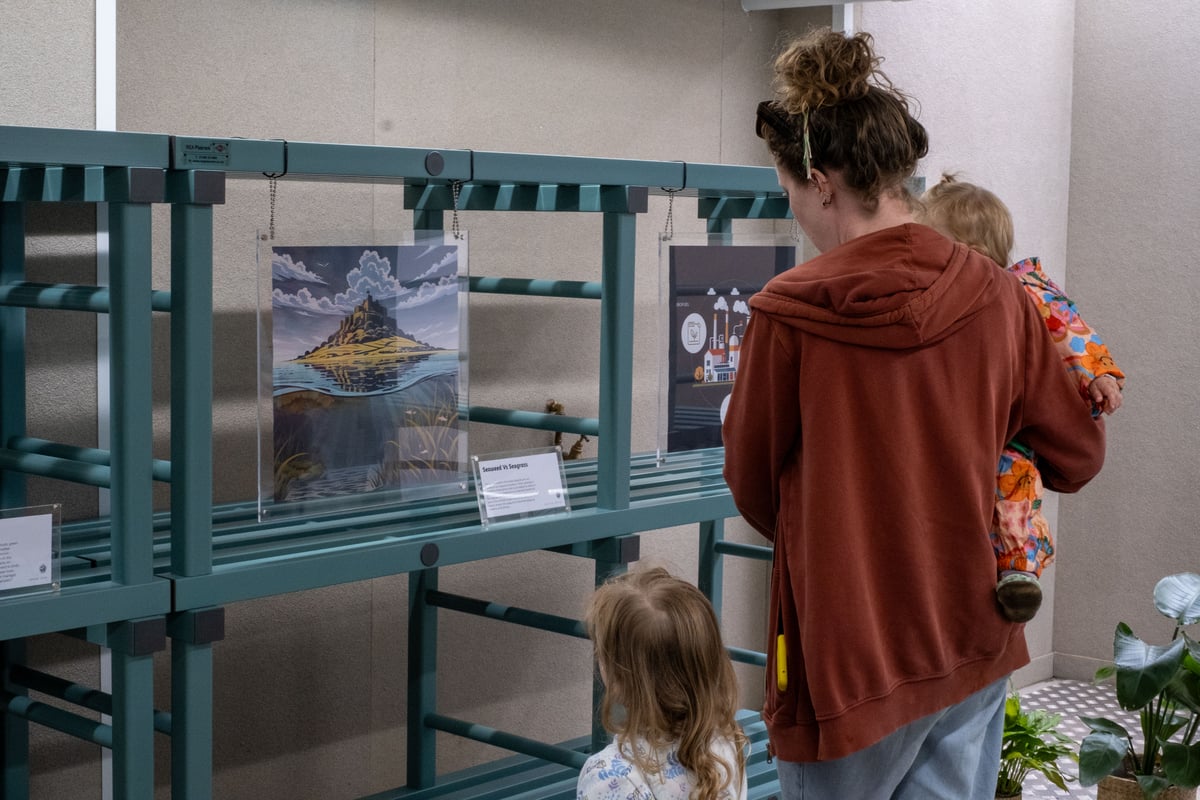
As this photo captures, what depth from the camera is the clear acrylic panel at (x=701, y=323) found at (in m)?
2.95

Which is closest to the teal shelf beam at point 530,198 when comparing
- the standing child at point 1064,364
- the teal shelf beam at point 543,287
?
the teal shelf beam at point 543,287

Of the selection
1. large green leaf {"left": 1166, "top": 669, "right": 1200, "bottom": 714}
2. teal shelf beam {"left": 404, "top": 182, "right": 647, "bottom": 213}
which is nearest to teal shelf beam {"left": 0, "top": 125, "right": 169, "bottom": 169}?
teal shelf beam {"left": 404, "top": 182, "right": 647, "bottom": 213}

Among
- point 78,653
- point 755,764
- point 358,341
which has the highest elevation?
point 358,341

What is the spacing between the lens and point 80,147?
1924 millimetres

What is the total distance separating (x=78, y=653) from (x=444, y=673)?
108cm

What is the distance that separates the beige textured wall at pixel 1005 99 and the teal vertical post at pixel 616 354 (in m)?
2.02

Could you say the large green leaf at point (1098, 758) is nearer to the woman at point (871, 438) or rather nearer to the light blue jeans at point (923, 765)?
the light blue jeans at point (923, 765)

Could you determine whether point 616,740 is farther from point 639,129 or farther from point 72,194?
point 639,129

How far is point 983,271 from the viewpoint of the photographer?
1.69 meters

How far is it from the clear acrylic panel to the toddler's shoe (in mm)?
1321

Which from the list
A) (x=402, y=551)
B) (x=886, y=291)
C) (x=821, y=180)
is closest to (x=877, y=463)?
(x=886, y=291)

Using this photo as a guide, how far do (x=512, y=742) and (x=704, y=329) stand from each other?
40.6 inches

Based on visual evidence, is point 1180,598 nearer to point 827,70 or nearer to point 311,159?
point 827,70

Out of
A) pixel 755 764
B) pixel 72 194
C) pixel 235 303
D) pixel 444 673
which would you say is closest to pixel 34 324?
pixel 235 303
